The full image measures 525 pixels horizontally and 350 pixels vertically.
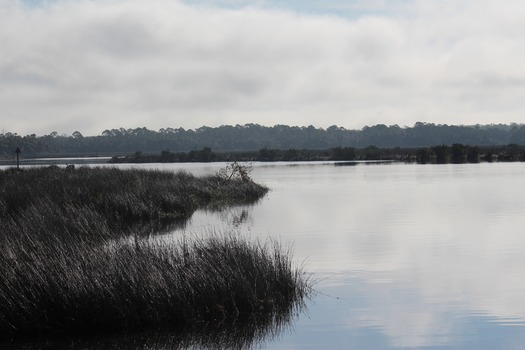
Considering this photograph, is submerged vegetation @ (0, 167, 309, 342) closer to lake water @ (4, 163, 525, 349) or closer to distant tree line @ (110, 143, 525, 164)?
lake water @ (4, 163, 525, 349)

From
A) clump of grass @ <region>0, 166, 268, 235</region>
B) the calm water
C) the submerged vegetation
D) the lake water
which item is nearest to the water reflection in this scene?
the submerged vegetation

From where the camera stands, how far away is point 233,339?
14039 millimetres

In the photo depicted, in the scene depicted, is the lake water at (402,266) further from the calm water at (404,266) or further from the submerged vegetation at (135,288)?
the submerged vegetation at (135,288)

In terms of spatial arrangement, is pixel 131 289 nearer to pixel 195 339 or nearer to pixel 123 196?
pixel 195 339

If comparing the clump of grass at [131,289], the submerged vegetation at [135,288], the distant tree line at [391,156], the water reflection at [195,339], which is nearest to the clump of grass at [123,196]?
the submerged vegetation at [135,288]

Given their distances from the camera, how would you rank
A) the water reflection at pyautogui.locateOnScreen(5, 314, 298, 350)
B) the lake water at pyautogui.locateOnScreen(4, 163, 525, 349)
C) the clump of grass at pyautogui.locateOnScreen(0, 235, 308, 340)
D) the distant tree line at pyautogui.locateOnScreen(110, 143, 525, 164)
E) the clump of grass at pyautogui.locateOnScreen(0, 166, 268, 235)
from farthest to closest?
the distant tree line at pyautogui.locateOnScreen(110, 143, 525, 164), the clump of grass at pyautogui.locateOnScreen(0, 166, 268, 235), the lake water at pyautogui.locateOnScreen(4, 163, 525, 349), the clump of grass at pyautogui.locateOnScreen(0, 235, 308, 340), the water reflection at pyautogui.locateOnScreen(5, 314, 298, 350)

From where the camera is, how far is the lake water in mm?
14391

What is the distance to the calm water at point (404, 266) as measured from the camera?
567 inches

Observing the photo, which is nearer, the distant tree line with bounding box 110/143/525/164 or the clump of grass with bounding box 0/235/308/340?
the clump of grass with bounding box 0/235/308/340

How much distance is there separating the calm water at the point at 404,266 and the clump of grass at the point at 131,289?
3.56 feet

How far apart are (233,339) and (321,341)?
4.96ft

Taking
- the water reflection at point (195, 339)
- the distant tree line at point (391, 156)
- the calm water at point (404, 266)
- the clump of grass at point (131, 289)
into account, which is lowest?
the water reflection at point (195, 339)

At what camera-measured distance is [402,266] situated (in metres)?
20.9

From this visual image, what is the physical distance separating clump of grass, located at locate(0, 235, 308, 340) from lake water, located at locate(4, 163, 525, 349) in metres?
1.05
